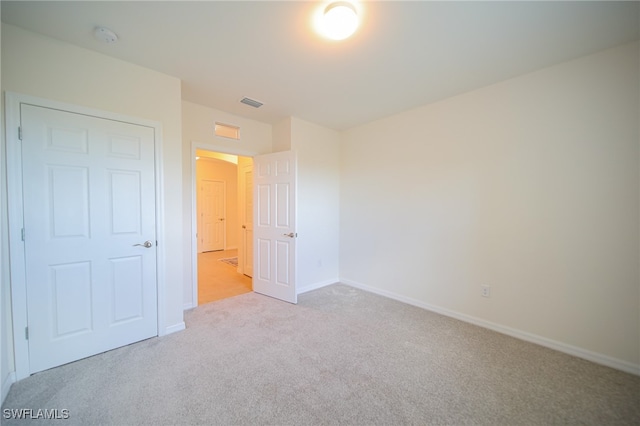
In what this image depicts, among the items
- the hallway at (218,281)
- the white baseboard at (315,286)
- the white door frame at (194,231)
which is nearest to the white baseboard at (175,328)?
the white door frame at (194,231)

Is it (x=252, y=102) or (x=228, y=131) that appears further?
(x=228, y=131)

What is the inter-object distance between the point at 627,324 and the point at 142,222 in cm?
433

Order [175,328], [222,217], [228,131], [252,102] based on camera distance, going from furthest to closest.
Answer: [222,217] < [228,131] < [252,102] < [175,328]

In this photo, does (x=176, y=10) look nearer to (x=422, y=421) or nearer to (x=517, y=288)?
(x=422, y=421)

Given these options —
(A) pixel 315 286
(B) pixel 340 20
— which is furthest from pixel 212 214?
(B) pixel 340 20

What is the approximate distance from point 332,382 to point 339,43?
105 inches

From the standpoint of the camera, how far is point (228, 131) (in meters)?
3.71

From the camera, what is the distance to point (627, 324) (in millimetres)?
2031

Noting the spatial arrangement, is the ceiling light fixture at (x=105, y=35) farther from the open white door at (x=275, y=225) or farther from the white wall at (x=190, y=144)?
the open white door at (x=275, y=225)

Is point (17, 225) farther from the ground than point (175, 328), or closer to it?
farther from the ground

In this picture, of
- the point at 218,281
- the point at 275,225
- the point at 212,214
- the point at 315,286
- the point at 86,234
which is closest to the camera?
the point at 86,234

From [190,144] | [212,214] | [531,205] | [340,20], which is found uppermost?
[340,20]

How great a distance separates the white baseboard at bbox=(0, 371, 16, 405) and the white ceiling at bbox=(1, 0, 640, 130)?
2.55m

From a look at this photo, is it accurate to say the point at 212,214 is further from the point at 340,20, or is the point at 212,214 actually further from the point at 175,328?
the point at 340,20
